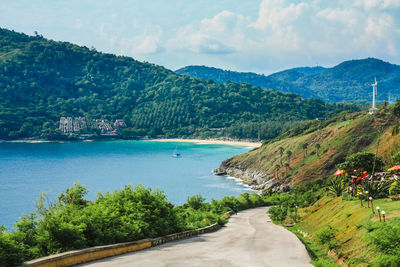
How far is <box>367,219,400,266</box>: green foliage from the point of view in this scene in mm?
11383

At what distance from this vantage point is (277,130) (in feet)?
618

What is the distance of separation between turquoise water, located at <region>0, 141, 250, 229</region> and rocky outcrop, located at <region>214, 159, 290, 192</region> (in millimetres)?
2997

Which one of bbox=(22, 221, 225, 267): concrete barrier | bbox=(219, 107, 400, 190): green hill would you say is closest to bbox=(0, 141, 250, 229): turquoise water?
bbox=(219, 107, 400, 190): green hill

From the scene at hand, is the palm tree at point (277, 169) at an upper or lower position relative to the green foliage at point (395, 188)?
lower

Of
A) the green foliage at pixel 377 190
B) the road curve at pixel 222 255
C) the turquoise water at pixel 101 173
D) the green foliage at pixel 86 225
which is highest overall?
the green foliage at pixel 377 190

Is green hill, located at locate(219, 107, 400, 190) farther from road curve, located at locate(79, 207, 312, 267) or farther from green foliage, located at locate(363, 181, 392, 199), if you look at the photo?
road curve, located at locate(79, 207, 312, 267)

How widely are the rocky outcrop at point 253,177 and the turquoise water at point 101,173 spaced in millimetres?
2997

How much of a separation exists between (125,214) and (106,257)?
3519 mm

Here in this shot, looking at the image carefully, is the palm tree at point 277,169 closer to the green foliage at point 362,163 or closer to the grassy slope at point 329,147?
the grassy slope at point 329,147

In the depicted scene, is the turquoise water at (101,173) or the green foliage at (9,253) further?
the turquoise water at (101,173)

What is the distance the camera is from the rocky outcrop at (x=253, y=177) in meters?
79.1

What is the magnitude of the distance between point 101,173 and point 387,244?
10194 cm

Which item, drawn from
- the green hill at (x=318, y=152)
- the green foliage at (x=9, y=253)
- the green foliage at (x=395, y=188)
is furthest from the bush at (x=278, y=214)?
the green hill at (x=318, y=152)

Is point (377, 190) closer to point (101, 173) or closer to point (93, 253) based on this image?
point (93, 253)
